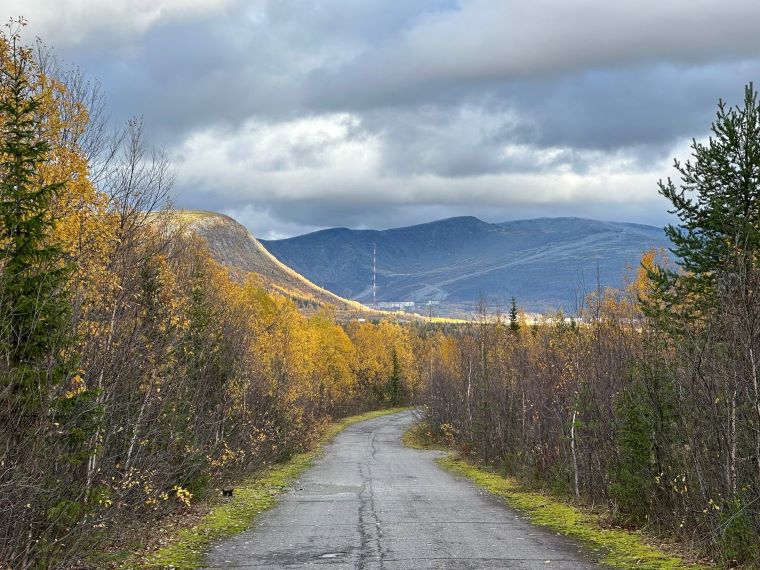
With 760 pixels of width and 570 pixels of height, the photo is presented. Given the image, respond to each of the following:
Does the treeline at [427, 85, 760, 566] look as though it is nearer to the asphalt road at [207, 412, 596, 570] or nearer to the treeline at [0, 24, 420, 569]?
the asphalt road at [207, 412, 596, 570]

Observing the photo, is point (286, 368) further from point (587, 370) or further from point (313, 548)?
point (313, 548)

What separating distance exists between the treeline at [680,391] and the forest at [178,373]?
0.05 m

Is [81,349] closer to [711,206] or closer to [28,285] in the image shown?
[28,285]

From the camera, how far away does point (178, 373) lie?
716 inches

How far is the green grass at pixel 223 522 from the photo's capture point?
12555 millimetres

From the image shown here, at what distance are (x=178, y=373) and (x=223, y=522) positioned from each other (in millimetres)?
3719

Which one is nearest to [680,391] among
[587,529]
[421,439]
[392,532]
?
[587,529]

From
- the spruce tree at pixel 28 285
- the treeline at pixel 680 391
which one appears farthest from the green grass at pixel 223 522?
the treeline at pixel 680 391

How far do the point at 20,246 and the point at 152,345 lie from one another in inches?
217

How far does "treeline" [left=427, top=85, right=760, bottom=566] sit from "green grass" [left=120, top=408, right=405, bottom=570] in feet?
27.3

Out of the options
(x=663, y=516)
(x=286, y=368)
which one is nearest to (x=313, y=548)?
(x=663, y=516)

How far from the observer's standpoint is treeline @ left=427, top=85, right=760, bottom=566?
37.2ft

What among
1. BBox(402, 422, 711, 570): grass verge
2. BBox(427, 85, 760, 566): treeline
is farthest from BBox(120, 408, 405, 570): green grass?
BBox(427, 85, 760, 566): treeline

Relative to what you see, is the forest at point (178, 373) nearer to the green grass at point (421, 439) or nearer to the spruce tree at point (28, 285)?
the spruce tree at point (28, 285)
